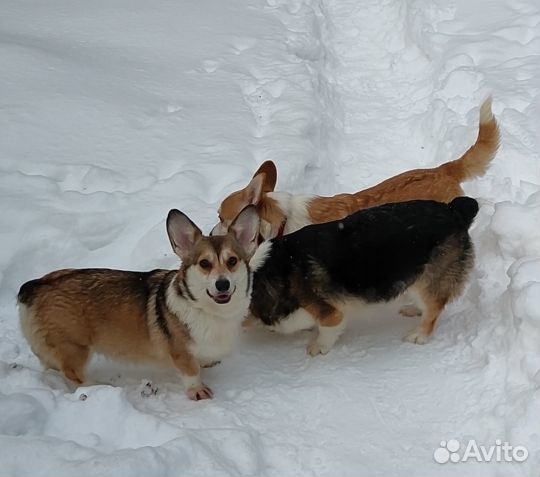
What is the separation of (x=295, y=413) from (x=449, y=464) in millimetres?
804

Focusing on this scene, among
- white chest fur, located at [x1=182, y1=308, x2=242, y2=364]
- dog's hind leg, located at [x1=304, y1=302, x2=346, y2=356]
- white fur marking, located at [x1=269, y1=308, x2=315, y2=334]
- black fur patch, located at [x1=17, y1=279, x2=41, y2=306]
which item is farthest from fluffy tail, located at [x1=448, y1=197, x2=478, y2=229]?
black fur patch, located at [x1=17, y1=279, x2=41, y2=306]

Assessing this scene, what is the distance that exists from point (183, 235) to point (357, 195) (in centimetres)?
153

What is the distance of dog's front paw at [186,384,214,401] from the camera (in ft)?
11.2

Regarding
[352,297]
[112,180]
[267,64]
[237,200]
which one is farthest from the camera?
[267,64]

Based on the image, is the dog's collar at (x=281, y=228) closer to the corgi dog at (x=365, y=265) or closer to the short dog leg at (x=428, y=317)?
the corgi dog at (x=365, y=265)

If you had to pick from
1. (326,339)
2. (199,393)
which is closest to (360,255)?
(326,339)

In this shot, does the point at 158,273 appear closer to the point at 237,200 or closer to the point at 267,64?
the point at 237,200

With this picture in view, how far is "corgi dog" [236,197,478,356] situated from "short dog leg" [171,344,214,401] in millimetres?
559

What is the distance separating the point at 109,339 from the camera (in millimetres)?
3398

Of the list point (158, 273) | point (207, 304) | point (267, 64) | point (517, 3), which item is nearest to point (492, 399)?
point (207, 304)

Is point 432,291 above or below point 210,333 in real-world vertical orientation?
above

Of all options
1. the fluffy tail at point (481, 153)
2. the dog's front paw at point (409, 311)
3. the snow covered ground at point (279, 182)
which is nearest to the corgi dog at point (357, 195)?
the fluffy tail at point (481, 153)

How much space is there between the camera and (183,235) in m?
3.24

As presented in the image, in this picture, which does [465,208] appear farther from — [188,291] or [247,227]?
[188,291]
